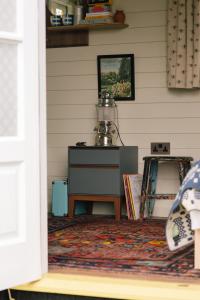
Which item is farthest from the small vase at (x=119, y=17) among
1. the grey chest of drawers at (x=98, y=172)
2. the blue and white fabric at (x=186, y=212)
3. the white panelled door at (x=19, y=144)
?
the white panelled door at (x=19, y=144)

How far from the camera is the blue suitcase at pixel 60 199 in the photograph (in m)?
6.98

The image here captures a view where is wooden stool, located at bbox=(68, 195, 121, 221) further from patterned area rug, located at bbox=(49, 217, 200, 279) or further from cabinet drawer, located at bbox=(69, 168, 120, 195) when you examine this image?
patterned area rug, located at bbox=(49, 217, 200, 279)

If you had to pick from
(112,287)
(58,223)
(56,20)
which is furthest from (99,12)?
(112,287)

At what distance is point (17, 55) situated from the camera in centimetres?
373

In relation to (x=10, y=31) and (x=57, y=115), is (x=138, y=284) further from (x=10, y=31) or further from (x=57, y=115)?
(x=57, y=115)

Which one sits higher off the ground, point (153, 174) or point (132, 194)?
point (153, 174)

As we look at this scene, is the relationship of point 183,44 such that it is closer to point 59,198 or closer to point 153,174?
point 153,174

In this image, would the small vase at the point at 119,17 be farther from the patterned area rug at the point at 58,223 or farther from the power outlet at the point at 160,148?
the patterned area rug at the point at 58,223

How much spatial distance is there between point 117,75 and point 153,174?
111 centimetres

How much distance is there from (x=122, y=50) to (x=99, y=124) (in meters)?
0.82

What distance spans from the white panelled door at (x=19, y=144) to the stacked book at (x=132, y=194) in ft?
9.26

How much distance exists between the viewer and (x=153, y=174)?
6754 mm

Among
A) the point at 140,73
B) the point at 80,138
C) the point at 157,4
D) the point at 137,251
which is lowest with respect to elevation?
the point at 137,251

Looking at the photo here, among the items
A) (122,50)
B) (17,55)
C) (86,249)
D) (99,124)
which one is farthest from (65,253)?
(122,50)
